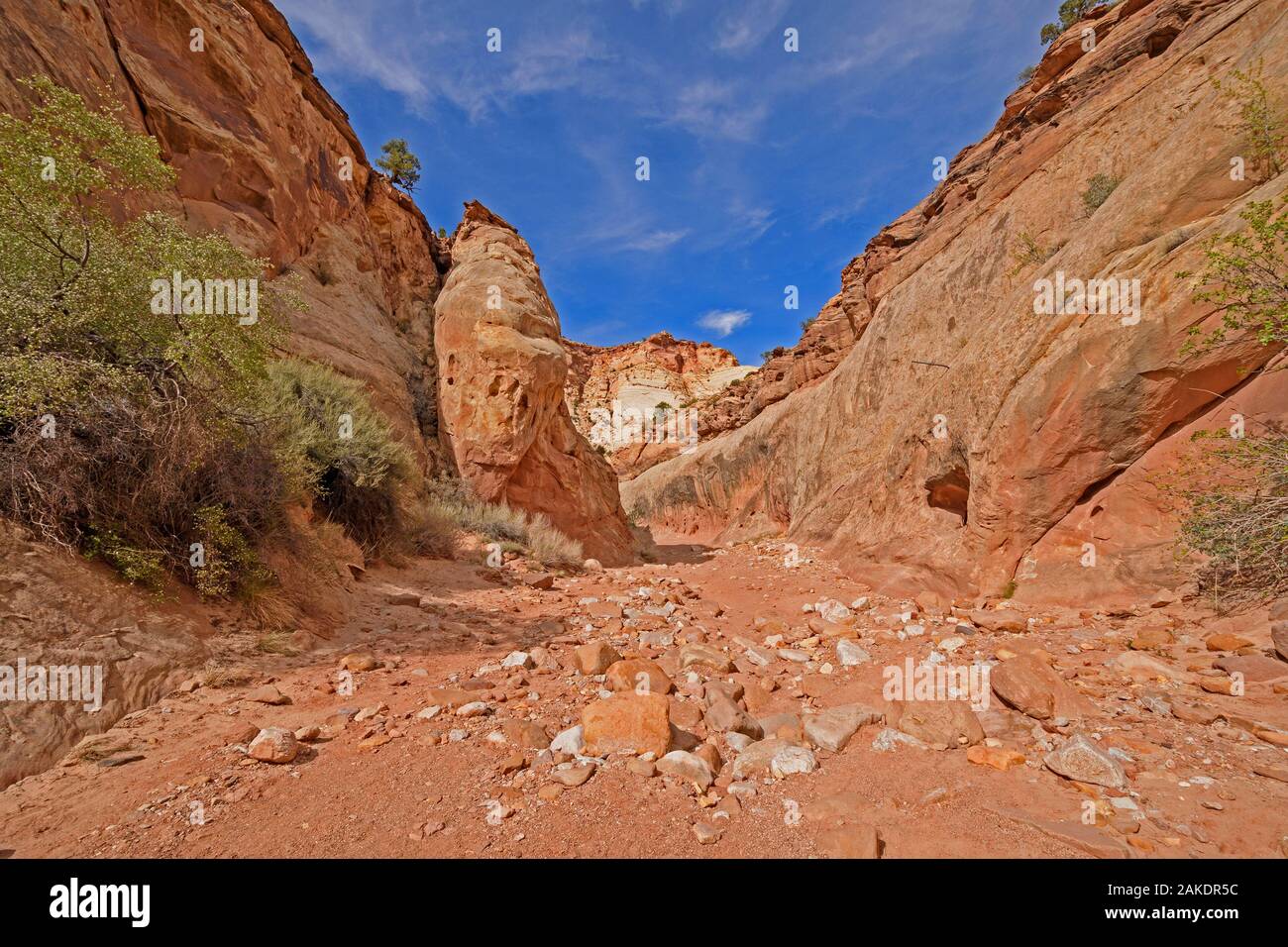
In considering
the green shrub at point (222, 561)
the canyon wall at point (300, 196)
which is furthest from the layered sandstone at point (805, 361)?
the green shrub at point (222, 561)

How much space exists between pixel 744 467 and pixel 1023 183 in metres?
14.5

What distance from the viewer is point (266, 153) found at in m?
11.7

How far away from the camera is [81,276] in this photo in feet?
13.9

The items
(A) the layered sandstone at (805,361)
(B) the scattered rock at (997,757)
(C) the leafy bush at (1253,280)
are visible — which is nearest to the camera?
(B) the scattered rock at (997,757)

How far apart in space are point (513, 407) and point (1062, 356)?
11606 millimetres

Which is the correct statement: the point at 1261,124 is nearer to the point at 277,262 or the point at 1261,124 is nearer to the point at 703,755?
the point at 703,755

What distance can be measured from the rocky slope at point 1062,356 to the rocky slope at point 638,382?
29.1m

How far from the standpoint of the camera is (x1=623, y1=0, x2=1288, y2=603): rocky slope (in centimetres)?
550

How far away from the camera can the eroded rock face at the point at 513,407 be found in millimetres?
13781

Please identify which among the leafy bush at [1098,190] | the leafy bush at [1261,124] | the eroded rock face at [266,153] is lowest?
the leafy bush at [1261,124]

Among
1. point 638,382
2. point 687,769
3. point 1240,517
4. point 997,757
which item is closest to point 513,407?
point 687,769

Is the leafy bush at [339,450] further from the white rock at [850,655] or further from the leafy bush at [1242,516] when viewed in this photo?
the leafy bush at [1242,516]
